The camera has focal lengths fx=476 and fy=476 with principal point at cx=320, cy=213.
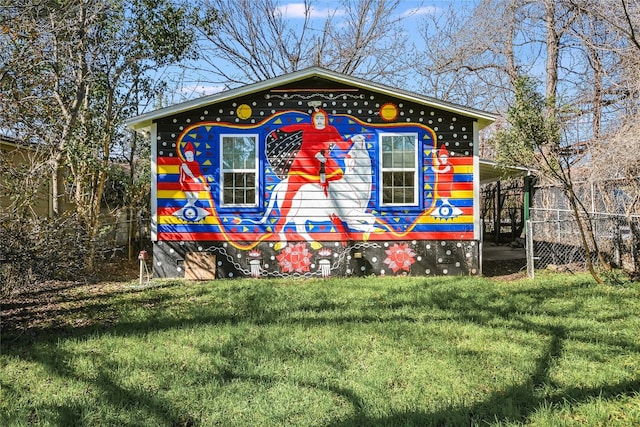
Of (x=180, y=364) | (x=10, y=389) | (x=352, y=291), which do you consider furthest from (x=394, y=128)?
(x=10, y=389)

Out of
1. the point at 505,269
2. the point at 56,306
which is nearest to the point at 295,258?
the point at 56,306

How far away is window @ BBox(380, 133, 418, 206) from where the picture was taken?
9367 millimetres

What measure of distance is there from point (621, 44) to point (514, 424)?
10626mm

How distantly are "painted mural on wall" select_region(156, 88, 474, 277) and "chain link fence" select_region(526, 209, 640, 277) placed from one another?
1.97m

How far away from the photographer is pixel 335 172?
9336 mm

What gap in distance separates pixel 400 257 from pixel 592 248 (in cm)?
403

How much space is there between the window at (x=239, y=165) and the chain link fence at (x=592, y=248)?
5.38m

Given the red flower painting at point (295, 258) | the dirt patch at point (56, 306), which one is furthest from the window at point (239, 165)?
the dirt patch at point (56, 306)

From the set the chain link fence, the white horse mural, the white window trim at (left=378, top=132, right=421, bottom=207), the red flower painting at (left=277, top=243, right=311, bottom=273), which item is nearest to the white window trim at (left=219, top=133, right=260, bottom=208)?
the white horse mural

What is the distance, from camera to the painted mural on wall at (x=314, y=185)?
9312mm

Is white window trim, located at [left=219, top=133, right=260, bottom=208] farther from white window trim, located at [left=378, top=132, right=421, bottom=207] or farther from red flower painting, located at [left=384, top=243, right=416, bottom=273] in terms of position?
red flower painting, located at [left=384, top=243, right=416, bottom=273]

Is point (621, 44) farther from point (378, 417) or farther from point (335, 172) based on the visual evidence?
point (378, 417)

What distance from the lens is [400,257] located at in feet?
30.8

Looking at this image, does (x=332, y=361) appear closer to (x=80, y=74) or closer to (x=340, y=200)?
(x=340, y=200)
